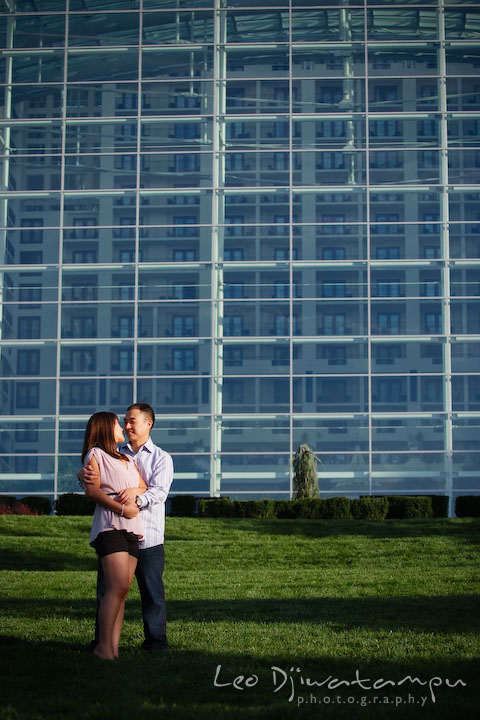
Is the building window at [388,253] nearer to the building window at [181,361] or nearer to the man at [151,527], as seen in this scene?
the building window at [181,361]

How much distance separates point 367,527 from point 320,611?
1123 cm

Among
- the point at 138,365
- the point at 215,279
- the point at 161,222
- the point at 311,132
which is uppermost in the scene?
the point at 311,132

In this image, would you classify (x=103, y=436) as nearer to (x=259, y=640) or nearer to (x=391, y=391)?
(x=259, y=640)

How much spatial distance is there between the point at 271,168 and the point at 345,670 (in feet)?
109

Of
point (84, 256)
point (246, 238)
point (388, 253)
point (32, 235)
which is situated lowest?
point (84, 256)

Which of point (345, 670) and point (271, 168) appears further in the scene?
point (271, 168)

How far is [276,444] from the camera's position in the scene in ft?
115

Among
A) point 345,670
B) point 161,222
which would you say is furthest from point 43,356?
point 345,670

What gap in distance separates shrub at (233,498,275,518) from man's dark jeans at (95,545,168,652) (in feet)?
56.0

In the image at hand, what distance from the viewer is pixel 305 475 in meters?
26.5

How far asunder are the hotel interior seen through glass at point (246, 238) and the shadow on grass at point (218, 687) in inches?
1117

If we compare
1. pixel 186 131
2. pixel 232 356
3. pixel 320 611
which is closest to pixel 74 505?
pixel 232 356

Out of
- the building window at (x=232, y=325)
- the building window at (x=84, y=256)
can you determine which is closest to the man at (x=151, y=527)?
the building window at (x=232, y=325)

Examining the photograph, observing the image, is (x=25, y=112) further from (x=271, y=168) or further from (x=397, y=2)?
(x=397, y=2)
